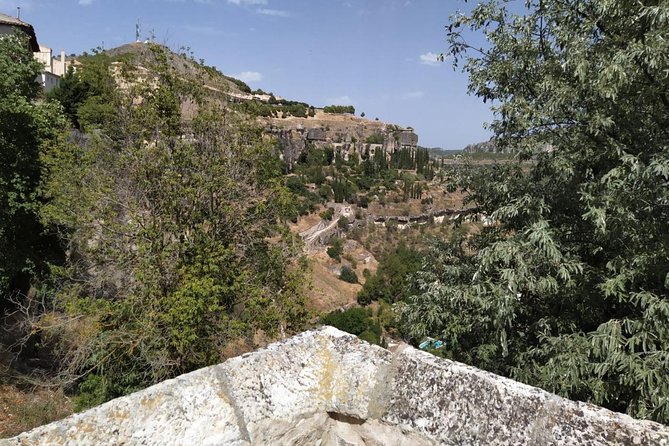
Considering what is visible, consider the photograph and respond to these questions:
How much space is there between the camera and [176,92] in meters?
13.5

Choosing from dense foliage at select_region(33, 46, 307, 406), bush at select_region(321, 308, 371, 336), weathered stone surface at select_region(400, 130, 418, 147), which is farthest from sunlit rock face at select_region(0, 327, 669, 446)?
weathered stone surface at select_region(400, 130, 418, 147)

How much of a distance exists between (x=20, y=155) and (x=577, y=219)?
14.2 meters

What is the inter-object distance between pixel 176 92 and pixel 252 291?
20.4 ft

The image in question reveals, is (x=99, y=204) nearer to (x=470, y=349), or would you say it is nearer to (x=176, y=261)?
(x=176, y=261)

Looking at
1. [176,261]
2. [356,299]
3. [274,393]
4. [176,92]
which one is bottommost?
[356,299]

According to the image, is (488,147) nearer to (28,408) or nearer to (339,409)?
(339,409)

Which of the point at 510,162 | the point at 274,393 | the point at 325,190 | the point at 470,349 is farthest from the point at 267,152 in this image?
the point at 325,190

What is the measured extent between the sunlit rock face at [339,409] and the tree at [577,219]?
2.70m

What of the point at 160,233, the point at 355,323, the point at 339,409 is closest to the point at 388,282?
the point at 355,323

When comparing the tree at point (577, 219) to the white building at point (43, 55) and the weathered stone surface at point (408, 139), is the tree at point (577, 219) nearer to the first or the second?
the white building at point (43, 55)

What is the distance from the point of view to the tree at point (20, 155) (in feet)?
40.2

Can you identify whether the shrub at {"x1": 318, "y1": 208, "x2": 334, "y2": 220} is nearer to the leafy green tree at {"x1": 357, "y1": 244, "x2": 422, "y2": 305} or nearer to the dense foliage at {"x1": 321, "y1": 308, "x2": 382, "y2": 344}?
the leafy green tree at {"x1": 357, "y1": 244, "x2": 422, "y2": 305}

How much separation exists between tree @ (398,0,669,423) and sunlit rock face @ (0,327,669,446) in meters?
2.70

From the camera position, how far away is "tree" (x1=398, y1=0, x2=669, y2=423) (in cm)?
473
